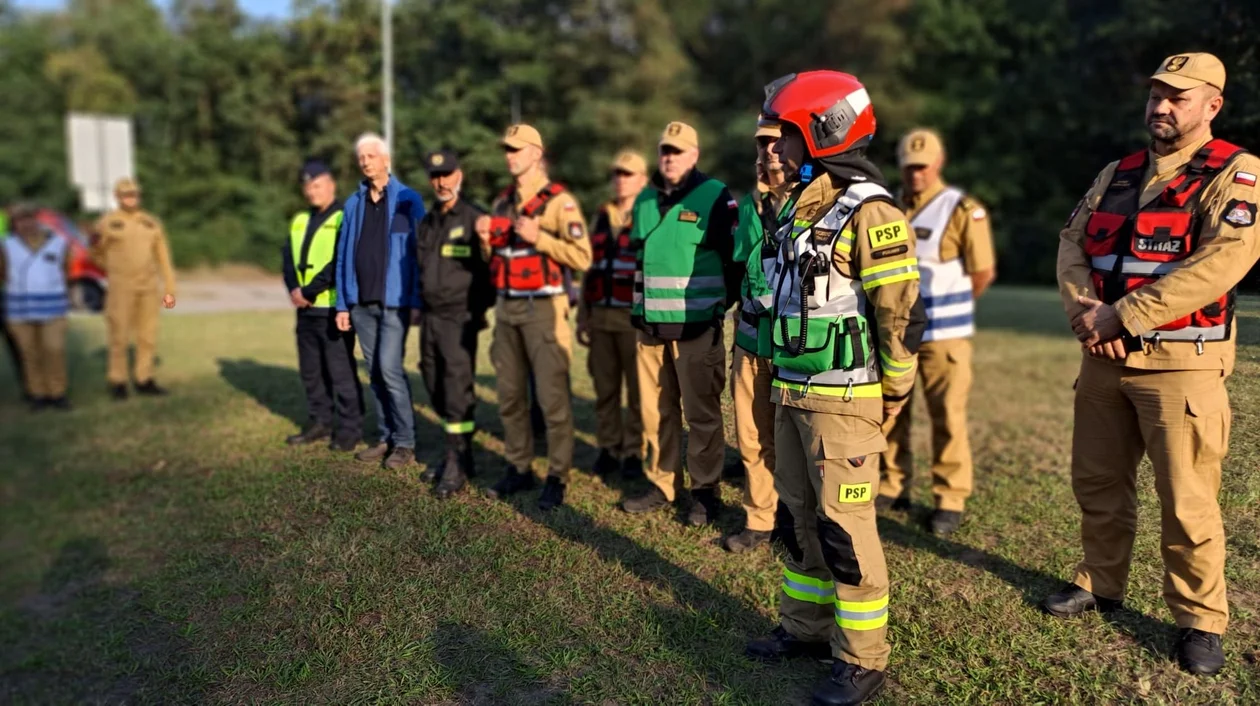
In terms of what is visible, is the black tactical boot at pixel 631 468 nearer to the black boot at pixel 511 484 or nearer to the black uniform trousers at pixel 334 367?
the black boot at pixel 511 484

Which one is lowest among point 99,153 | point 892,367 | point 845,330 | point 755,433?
point 755,433

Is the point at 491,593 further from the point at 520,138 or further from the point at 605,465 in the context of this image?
the point at 520,138

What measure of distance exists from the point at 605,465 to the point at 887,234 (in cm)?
Result: 337

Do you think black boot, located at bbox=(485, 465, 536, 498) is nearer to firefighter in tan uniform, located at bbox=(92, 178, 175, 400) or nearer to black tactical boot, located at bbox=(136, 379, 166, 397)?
firefighter in tan uniform, located at bbox=(92, 178, 175, 400)

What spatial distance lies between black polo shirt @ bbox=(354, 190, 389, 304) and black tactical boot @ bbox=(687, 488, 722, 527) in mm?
2546

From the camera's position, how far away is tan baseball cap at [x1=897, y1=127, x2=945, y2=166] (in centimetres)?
520

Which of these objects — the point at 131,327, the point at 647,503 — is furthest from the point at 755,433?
the point at 131,327

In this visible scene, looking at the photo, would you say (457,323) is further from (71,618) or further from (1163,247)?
(1163,247)

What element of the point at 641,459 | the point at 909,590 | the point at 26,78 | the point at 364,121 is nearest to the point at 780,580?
the point at 909,590

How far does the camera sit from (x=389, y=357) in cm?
596

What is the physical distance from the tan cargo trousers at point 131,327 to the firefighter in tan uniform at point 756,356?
762 centimetres

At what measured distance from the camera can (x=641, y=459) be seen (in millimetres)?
6137

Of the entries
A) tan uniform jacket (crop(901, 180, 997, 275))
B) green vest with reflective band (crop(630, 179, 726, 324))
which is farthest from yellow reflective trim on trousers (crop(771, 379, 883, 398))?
tan uniform jacket (crop(901, 180, 997, 275))

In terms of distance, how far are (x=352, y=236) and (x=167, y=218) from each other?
31564mm
